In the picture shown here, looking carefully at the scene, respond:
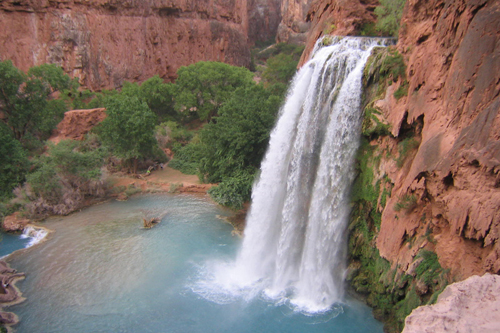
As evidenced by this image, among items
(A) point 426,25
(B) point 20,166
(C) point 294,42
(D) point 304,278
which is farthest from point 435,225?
(C) point 294,42

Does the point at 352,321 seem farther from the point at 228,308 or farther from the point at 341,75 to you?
the point at 341,75

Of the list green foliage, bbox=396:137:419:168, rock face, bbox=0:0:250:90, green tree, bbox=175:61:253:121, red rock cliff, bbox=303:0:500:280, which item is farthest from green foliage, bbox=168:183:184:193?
rock face, bbox=0:0:250:90

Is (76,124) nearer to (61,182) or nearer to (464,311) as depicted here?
(61,182)

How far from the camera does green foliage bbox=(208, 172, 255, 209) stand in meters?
15.2

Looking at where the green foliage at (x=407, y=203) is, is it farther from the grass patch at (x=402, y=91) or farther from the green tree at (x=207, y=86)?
the green tree at (x=207, y=86)

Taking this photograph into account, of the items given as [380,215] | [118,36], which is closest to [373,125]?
[380,215]

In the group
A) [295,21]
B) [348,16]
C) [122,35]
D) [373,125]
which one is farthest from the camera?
[295,21]

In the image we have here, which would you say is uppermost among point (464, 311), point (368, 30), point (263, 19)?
point (263, 19)

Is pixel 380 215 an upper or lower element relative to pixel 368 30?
lower

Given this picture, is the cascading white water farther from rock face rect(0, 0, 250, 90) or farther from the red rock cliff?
rock face rect(0, 0, 250, 90)

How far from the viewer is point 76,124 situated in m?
22.0

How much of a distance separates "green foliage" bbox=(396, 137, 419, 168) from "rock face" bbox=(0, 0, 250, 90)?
25.9m

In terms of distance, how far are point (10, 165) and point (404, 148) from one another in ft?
58.5

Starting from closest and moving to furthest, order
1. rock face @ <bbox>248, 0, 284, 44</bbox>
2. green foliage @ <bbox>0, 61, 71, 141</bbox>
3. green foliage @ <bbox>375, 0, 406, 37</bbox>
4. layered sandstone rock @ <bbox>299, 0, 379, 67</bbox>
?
green foliage @ <bbox>375, 0, 406, 37</bbox>, layered sandstone rock @ <bbox>299, 0, 379, 67</bbox>, green foliage @ <bbox>0, 61, 71, 141</bbox>, rock face @ <bbox>248, 0, 284, 44</bbox>
